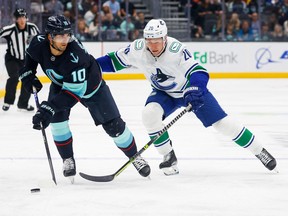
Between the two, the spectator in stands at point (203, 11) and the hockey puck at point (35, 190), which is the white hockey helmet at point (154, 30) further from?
the spectator in stands at point (203, 11)

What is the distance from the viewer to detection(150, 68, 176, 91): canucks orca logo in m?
4.52

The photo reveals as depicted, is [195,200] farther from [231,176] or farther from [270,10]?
[270,10]

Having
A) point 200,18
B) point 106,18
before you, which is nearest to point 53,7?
point 106,18

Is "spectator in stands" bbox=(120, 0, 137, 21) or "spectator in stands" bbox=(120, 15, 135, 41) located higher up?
"spectator in stands" bbox=(120, 0, 137, 21)

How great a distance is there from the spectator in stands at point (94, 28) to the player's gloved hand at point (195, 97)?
849 cm

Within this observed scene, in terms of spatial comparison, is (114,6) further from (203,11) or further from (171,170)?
(171,170)

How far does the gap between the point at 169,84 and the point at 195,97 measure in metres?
0.32

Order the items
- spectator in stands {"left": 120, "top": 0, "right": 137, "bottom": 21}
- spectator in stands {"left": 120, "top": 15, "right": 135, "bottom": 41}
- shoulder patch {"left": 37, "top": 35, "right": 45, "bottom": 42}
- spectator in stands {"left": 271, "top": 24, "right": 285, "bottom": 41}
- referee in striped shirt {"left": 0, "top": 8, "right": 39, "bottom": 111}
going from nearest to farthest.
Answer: shoulder patch {"left": 37, "top": 35, "right": 45, "bottom": 42} < referee in striped shirt {"left": 0, "top": 8, "right": 39, "bottom": 111} < spectator in stands {"left": 271, "top": 24, "right": 285, "bottom": 41} < spectator in stands {"left": 120, "top": 15, "right": 135, "bottom": 41} < spectator in stands {"left": 120, "top": 0, "right": 137, "bottom": 21}

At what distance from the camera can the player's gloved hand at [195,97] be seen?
4281 mm

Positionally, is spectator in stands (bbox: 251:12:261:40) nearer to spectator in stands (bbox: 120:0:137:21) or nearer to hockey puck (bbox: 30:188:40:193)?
spectator in stands (bbox: 120:0:137:21)

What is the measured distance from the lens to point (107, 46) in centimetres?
1260

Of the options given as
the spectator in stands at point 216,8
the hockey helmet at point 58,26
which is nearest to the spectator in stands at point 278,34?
the spectator in stands at point 216,8

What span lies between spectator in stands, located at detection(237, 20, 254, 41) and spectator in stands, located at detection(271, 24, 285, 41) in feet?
1.15

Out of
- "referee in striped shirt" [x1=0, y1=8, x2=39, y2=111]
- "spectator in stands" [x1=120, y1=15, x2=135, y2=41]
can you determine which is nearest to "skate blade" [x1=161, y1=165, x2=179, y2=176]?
"referee in striped shirt" [x1=0, y1=8, x2=39, y2=111]
